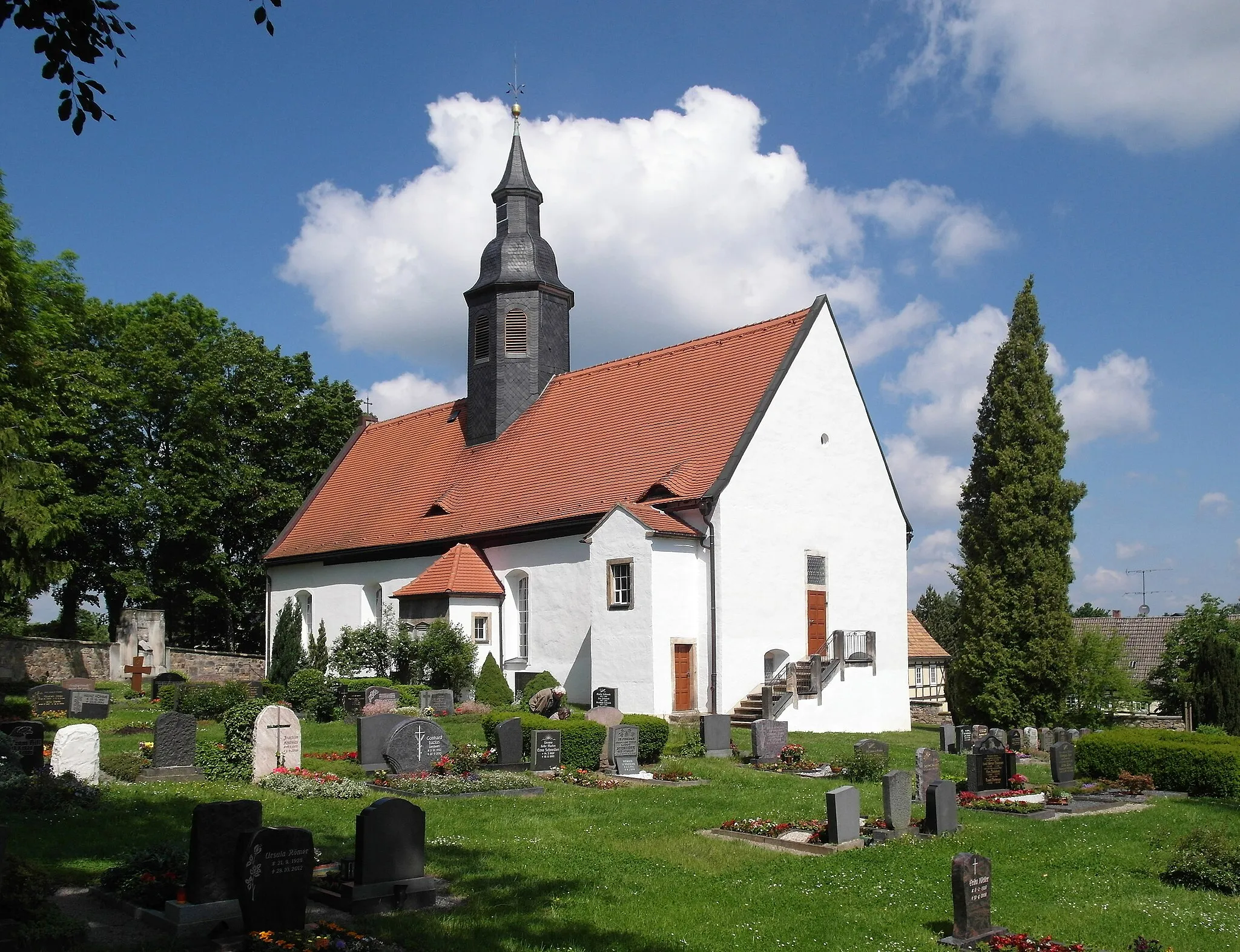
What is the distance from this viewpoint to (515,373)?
33250 mm

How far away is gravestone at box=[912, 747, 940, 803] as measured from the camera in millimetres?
14062

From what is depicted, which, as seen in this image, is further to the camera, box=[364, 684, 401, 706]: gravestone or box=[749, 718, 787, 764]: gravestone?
box=[364, 684, 401, 706]: gravestone

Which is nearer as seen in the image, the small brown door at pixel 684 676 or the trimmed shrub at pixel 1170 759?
the trimmed shrub at pixel 1170 759

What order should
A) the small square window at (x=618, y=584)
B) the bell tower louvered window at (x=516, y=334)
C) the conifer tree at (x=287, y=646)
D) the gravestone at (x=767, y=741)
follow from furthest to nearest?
the bell tower louvered window at (x=516, y=334) < the conifer tree at (x=287, y=646) < the small square window at (x=618, y=584) < the gravestone at (x=767, y=741)

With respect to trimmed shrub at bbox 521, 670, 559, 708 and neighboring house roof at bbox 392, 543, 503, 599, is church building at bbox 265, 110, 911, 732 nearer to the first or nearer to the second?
neighboring house roof at bbox 392, 543, 503, 599

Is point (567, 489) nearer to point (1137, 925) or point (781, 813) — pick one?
point (781, 813)

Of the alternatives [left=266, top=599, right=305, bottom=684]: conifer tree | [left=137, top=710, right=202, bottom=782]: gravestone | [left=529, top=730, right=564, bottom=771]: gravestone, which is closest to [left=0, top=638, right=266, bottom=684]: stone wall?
[left=266, top=599, right=305, bottom=684]: conifer tree

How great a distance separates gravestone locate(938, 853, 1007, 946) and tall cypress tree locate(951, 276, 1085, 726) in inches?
713

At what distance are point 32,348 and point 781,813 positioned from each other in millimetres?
16339

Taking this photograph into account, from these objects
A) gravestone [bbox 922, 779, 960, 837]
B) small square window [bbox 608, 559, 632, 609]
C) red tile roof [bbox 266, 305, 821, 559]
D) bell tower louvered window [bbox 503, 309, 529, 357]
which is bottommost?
gravestone [bbox 922, 779, 960, 837]

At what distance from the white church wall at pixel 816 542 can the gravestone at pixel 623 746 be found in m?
7.19

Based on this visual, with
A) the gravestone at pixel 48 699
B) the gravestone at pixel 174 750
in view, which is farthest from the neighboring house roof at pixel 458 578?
the gravestone at pixel 174 750

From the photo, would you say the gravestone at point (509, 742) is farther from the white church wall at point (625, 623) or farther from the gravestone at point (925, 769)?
the white church wall at point (625, 623)

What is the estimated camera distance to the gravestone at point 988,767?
15453mm
